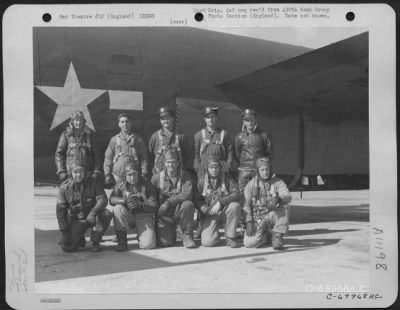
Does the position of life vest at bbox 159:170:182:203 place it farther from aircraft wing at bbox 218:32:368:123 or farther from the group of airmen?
aircraft wing at bbox 218:32:368:123

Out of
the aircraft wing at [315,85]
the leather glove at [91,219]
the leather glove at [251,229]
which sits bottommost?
the leather glove at [251,229]

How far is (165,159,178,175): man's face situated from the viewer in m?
4.16

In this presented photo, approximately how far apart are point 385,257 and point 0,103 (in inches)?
164

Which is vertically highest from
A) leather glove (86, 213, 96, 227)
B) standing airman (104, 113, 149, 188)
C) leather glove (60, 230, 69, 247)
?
standing airman (104, 113, 149, 188)

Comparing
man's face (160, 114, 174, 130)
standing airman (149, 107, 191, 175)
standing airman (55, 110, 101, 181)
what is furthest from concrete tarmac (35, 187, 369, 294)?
man's face (160, 114, 174, 130)

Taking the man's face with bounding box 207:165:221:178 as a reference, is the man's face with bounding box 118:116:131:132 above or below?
above

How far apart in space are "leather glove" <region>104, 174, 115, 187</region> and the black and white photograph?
0.02 meters

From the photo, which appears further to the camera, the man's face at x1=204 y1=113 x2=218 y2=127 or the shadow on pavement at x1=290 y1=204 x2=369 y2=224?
the shadow on pavement at x1=290 y1=204 x2=369 y2=224

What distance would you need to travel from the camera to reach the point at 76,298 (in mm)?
3854

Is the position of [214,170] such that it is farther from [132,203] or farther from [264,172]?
A: [132,203]

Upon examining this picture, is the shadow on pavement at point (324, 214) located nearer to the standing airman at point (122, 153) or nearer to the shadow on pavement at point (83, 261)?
the shadow on pavement at point (83, 261)

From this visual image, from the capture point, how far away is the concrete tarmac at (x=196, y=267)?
151 inches

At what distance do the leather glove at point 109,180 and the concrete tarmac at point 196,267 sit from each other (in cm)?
55

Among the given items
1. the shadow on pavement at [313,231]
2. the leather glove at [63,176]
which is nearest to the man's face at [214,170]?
the shadow on pavement at [313,231]
